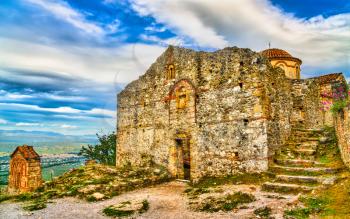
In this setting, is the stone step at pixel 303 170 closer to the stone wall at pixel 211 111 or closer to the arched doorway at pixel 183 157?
the stone wall at pixel 211 111

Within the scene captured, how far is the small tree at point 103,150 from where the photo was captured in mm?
37841

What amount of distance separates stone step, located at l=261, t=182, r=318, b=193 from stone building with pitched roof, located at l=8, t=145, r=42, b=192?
11.9 m

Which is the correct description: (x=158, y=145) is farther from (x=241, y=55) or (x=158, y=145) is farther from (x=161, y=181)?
(x=241, y=55)

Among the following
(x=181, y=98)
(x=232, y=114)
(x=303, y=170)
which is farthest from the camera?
(x=181, y=98)

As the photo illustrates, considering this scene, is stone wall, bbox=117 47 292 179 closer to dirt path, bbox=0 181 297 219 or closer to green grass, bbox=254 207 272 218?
dirt path, bbox=0 181 297 219

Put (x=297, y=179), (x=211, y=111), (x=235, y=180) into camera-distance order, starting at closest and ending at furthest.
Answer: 1. (x=297, y=179)
2. (x=235, y=180)
3. (x=211, y=111)

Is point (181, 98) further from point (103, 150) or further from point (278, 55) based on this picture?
point (103, 150)

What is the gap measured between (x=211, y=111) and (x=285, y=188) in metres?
5.98

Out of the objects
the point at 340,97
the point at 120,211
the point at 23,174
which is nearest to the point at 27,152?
the point at 23,174

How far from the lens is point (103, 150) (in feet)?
127

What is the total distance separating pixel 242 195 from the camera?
1109cm

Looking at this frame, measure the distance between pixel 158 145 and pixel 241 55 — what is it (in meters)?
7.43

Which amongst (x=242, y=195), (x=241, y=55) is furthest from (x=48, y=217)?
(x=241, y=55)

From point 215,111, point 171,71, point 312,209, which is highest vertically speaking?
point 171,71
